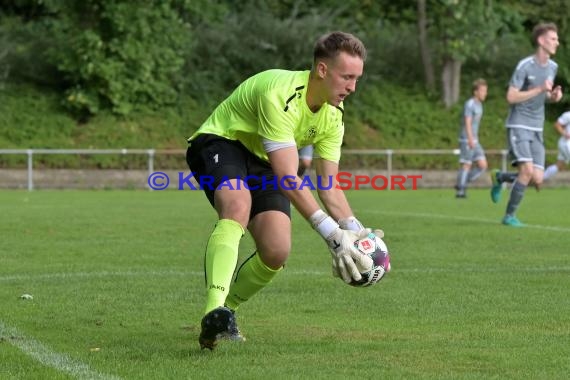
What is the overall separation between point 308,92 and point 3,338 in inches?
84.3

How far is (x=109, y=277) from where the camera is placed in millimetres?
10391

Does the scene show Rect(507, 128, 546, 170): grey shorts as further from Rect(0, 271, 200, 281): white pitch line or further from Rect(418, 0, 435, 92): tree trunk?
Rect(418, 0, 435, 92): tree trunk

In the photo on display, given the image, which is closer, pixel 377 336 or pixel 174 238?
pixel 377 336

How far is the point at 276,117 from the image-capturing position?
663 cm

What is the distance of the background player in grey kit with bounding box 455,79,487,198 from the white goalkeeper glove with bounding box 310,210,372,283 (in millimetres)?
17971

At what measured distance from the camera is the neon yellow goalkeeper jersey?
21.8 feet

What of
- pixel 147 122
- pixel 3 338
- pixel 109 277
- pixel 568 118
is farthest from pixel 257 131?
pixel 147 122

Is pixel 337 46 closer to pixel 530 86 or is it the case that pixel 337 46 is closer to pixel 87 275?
pixel 87 275

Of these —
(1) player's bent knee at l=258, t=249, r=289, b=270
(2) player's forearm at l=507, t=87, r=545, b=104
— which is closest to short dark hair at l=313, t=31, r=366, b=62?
(1) player's bent knee at l=258, t=249, r=289, b=270

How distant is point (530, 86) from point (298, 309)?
8.13m

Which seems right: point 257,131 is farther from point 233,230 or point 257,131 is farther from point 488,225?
point 488,225

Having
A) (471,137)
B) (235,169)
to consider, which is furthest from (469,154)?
(235,169)

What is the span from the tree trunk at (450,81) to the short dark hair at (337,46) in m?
29.6

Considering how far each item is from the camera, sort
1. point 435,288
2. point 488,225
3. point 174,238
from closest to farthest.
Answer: point 435,288 < point 174,238 < point 488,225
